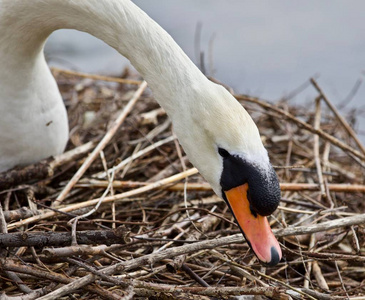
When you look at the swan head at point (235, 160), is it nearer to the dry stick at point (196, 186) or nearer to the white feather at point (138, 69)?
the white feather at point (138, 69)

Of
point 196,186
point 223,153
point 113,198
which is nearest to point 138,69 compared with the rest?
point 223,153

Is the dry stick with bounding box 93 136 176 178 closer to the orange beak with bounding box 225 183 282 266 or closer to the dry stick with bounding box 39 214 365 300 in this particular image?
the dry stick with bounding box 39 214 365 300

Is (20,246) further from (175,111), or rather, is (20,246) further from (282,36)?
(282,36)

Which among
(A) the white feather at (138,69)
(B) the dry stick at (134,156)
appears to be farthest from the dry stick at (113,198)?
(A) the white feather at (138,69)

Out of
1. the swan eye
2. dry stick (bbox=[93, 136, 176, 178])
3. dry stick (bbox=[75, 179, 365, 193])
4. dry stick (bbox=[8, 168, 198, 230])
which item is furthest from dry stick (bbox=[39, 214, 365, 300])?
dry stick (bbox=[93, 136, 176, 178])

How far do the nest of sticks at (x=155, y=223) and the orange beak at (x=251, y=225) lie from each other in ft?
0.53

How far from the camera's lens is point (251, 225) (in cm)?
270

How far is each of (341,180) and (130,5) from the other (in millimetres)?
2256

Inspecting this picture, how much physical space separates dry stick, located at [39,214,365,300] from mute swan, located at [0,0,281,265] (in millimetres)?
174

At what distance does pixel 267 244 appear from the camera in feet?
8.77

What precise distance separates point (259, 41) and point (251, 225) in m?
7.01

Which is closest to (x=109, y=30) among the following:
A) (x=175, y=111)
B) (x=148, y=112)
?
(x=175, y=111)

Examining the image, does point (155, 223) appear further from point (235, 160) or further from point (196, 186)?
point (235, 160)

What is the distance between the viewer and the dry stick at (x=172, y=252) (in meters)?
2.49
